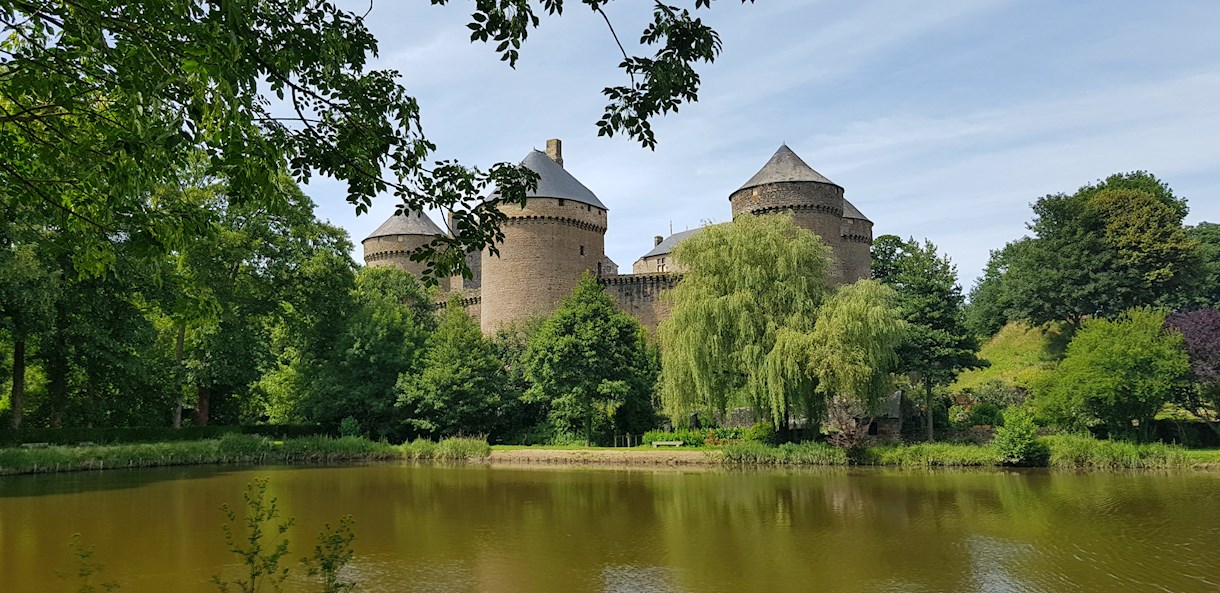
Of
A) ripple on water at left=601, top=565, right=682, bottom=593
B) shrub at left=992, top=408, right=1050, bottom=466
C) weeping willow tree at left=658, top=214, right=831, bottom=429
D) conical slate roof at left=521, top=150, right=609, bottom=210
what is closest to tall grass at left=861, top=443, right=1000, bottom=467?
shrub at left=992, top=408, right=1050, bottom=466

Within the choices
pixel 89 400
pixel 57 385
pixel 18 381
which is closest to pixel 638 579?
pixel 18 381

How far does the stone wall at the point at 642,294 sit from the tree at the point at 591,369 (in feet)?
27.1

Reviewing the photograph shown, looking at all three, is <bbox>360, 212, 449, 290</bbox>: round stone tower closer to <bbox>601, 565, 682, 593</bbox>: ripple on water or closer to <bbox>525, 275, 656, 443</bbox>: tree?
<bbox>525, 275, 656, 443</bbox>: tree

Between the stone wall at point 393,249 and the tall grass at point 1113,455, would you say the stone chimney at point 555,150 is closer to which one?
the stone wall at point 393,249

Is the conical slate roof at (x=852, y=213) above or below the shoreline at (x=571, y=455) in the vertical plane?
above

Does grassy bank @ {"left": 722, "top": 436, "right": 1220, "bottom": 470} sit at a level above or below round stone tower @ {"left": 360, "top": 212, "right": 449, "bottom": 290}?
below

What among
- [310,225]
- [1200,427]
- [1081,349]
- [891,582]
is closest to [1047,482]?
[1081,349]

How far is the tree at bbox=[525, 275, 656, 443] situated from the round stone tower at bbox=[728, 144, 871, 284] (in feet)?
27.4

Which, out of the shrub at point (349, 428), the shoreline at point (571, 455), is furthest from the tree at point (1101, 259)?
the shrub at point (349, 428)

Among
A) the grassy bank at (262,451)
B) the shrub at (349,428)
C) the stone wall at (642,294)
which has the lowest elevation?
the grassy bank at (262,451)

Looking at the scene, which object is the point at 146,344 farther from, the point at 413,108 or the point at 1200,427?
the point at 1200,427

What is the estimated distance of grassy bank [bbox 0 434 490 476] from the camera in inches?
811

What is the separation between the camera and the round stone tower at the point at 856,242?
117ft

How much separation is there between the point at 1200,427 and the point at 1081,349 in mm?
3497
